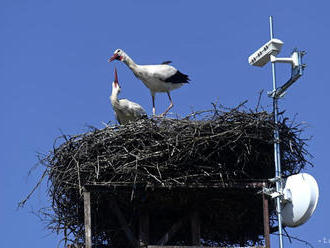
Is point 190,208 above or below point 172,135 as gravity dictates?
below

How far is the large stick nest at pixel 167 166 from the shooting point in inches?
453

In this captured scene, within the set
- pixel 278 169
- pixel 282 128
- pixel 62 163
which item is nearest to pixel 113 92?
pixel 62 163

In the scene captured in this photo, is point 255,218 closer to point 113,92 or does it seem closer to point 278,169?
point 278,169

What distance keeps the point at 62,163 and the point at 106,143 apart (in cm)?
73


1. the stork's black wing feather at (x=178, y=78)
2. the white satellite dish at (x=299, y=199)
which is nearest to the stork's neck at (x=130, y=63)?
the stork's black wing feather at (x=178, y=78)

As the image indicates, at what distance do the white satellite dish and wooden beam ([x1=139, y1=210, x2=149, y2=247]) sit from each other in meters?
2.25

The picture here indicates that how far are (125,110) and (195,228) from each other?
9.36 feet

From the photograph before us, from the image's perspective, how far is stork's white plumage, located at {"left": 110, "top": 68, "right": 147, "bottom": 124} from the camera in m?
14.3

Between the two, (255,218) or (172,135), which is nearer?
(172,135)

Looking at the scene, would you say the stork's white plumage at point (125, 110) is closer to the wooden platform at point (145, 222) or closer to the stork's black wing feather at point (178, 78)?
the stork's black wing feather at point (178, 78)

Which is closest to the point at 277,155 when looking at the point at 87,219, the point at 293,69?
the point at 293,69

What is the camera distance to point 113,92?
14648mm

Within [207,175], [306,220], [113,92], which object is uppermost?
[113,92]

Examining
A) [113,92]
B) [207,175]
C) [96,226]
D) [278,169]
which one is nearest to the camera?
[278,169]
